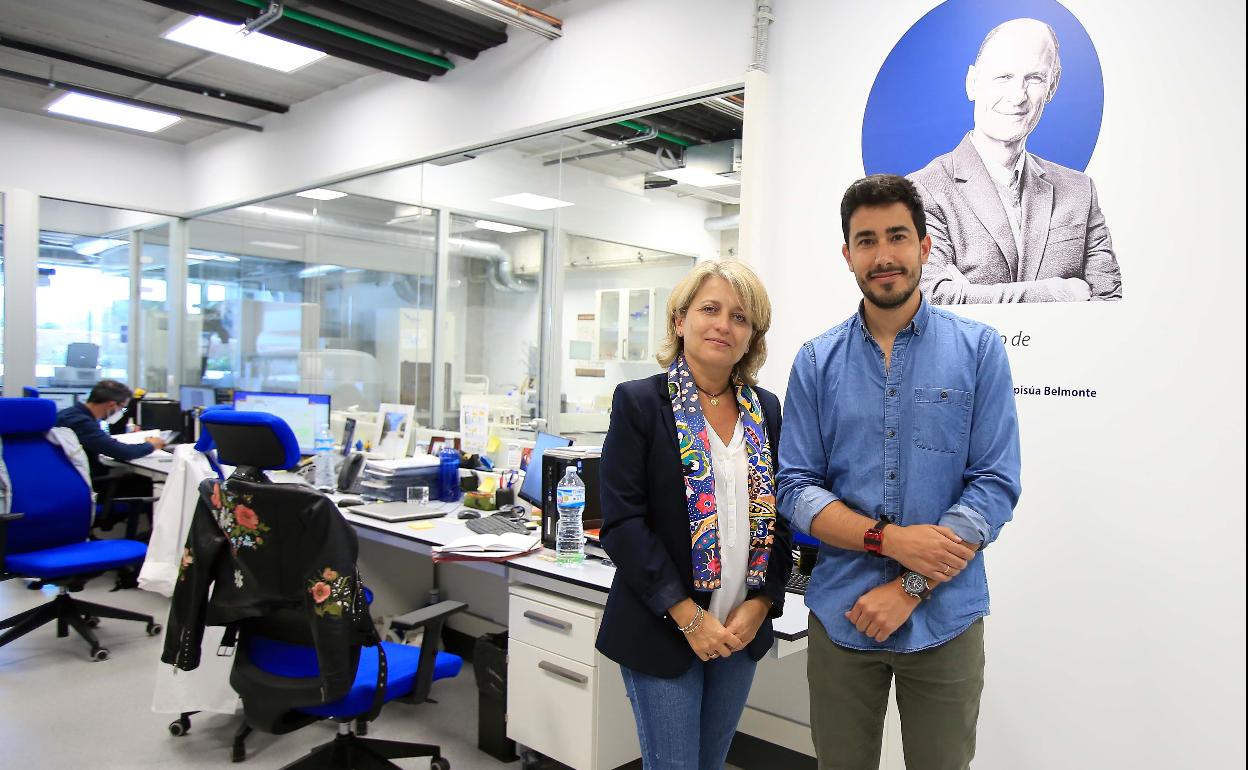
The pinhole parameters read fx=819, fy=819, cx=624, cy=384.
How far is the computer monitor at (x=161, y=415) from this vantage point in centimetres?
599

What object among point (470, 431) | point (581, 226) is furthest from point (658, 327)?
point (470, 431)

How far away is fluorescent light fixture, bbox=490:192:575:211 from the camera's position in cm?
418

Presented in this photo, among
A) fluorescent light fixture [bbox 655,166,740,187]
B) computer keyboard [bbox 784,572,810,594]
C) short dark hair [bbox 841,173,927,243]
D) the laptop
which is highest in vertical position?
fluorescent light fixture [bbox 655,166,740,187]

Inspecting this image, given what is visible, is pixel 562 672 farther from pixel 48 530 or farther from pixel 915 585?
pixel 48 530

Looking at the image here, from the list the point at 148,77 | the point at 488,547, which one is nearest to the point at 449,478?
the point at 488,547

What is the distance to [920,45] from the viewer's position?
2.64 m

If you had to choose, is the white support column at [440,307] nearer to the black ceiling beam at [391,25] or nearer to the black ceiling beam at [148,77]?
the black ceiling beam at [391,25]

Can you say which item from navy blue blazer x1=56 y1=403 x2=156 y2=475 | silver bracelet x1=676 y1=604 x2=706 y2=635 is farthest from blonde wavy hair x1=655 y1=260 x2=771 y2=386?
navy blue blazer x1=56 y1=403 x2=156 y2=475

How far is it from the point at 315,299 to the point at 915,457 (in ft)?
16.9

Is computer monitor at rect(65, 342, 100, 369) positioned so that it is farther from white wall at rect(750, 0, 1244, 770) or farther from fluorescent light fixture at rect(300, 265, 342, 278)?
white wall at rect(750, 0, 1244, 770)

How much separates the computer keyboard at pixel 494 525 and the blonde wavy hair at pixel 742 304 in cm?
156

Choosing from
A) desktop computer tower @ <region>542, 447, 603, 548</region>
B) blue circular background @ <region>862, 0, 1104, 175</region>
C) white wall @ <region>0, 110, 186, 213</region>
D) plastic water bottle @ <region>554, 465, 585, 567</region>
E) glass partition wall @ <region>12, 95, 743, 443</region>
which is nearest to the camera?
blue circular background @ <region>862, 0, 1104, 175</region>

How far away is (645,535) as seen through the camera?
1581mm

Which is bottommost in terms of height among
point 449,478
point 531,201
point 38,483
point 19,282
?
point 38,483
